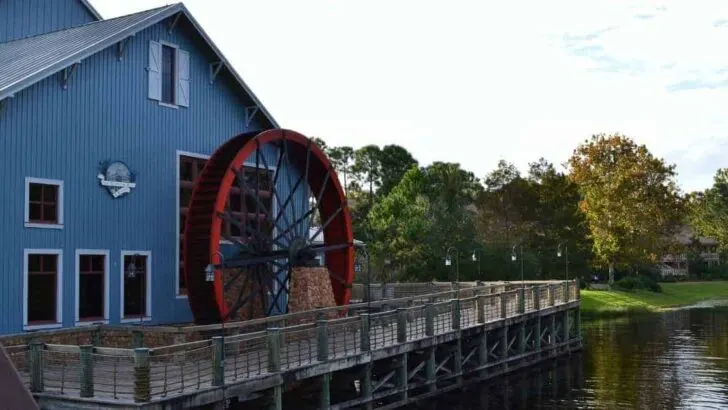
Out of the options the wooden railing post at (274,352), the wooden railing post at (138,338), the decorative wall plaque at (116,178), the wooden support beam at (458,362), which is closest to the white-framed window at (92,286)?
the decorative wall plaque at (116,178)

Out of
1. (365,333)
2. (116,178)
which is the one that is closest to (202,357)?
(365,333)

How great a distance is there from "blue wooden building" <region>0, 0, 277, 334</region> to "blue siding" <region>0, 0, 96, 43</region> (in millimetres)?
99

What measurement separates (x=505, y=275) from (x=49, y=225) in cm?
3539

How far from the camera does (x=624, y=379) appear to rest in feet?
85.3

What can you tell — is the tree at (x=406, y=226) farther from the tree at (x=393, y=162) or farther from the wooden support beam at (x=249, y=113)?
the wooden support beam at (x=249, y=113)

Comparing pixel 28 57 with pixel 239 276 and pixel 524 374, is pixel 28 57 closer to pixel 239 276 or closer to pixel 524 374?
pixel 239 276

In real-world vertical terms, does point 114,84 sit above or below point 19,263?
above

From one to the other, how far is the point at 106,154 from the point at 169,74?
3.18m

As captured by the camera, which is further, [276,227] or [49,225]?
[276,227]

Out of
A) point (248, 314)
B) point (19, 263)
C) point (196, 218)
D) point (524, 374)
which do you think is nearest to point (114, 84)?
point (196, 218)

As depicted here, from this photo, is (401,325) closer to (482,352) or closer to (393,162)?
(482,352)

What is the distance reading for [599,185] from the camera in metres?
62.8

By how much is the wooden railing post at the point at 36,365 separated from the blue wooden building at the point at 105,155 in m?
3.74

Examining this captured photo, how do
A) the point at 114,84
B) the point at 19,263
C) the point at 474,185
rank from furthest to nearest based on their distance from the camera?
1. the point at 474,185
2. the point at 114,84
3. the point at 19,263
